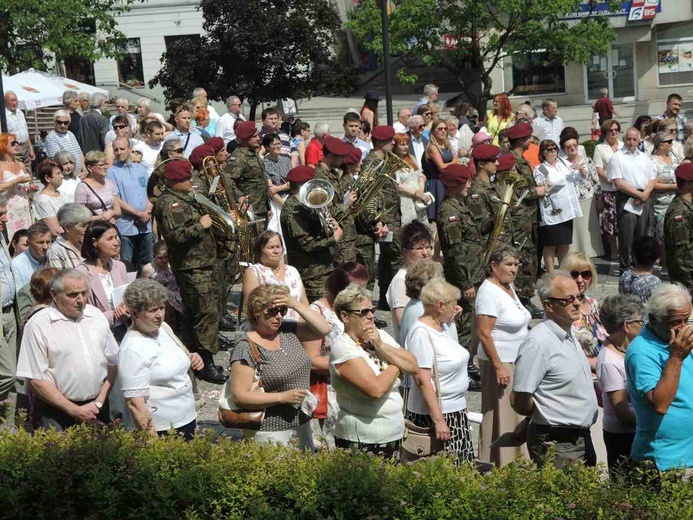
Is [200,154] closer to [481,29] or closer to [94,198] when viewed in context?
[94,198]

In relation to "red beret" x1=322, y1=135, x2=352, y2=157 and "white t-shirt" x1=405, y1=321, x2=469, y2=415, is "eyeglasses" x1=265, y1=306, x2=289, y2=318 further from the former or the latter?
"red beret" x1=322, y1=135, x2=352, y2=157

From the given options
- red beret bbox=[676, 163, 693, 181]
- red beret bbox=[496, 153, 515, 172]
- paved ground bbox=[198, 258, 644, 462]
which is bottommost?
paved ground bbox=[198, 258, 644, 462]

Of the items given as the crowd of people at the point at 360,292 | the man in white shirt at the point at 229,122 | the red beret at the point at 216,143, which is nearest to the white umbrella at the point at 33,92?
the man in white shirt at the point at 229,122

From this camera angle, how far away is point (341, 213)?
11398 mm

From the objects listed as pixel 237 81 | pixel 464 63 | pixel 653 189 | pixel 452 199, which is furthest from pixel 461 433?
pixel 464 63

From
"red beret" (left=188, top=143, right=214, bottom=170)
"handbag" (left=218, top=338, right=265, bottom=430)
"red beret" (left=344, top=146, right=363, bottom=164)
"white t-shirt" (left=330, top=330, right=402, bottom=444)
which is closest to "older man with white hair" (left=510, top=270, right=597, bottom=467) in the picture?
"white t-shirt" (left=330, top=330, right=402, bottom=444)

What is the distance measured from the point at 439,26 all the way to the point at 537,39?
2260 millimetres

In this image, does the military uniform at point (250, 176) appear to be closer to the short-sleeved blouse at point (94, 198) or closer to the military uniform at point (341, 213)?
the military uniform at point (341, 213)

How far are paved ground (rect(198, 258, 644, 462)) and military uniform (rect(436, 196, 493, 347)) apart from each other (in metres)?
0.87

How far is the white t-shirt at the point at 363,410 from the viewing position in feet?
22.5

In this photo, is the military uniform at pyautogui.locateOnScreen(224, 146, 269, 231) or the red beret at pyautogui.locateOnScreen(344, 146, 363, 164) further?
the military uniform at pyautogui.locateOnScreen(224, 146, 269, 231)

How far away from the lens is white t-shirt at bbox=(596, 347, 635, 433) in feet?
22.5

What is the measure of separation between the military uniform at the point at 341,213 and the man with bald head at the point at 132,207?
2307 mm

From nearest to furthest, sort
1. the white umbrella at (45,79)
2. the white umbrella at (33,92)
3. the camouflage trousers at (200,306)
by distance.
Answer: the camouflage trousers at (200,306) < the white umbrella at (33,92) < the white umbrella at (45,79)
